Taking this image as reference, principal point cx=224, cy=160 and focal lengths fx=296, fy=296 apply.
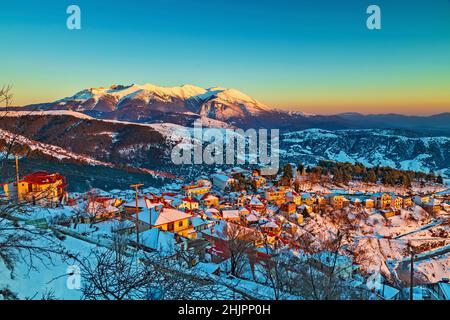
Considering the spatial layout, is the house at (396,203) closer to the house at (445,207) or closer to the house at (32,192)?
the house at (445,207)

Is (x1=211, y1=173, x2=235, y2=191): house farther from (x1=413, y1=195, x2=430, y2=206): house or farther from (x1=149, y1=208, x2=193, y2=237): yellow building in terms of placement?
(x1=413, y1=195, x2=430, y2=206): house

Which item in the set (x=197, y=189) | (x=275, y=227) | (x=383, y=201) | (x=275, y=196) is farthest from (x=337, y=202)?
(x=197, y=189)

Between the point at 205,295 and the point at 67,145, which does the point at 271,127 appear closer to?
the point at 67,145

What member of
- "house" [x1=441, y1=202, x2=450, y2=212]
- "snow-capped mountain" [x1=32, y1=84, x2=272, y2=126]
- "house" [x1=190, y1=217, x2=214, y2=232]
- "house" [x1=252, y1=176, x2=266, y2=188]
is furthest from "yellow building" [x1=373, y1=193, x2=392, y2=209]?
"snow-capped mountain" [x1=32, y1=84, x2=272, y2=126]

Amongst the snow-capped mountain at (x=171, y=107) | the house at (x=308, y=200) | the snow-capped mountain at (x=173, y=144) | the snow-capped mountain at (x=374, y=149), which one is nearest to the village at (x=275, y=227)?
the house at (x=308, y=200)

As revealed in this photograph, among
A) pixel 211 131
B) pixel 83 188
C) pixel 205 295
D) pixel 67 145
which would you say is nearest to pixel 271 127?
pixel 211 131

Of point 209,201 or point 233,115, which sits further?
point 233,115

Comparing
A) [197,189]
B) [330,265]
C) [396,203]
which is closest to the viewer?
[330,265]

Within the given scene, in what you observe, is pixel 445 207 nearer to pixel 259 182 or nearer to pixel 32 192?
pixel 259 182
